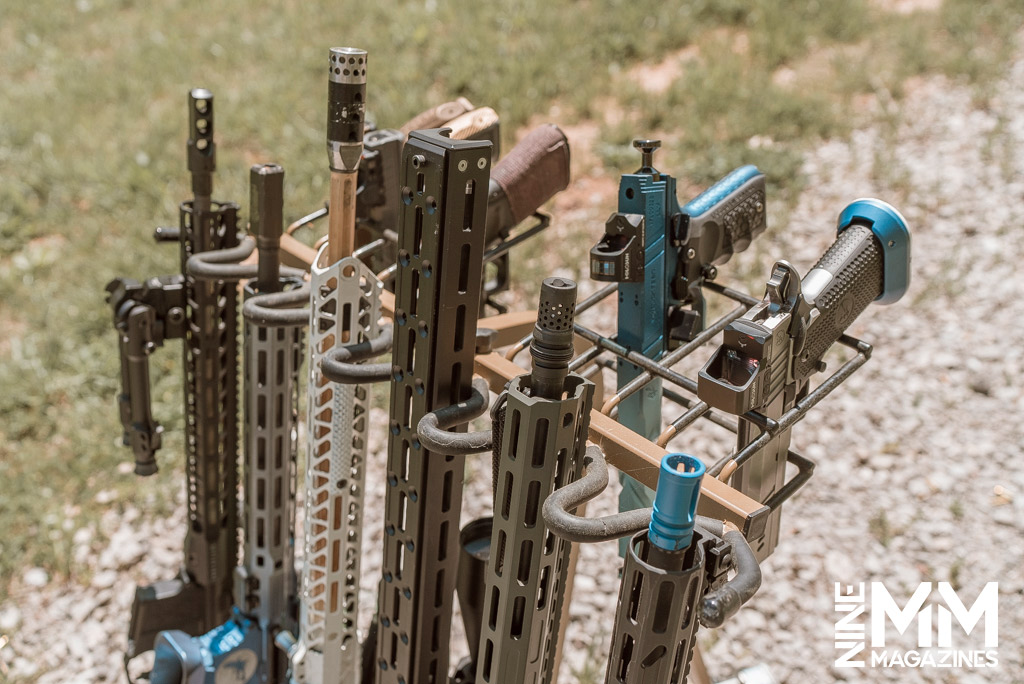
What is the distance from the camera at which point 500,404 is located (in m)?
1.31

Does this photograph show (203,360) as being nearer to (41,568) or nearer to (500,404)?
(500,404)

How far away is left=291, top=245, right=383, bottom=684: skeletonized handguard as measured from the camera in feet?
5.58

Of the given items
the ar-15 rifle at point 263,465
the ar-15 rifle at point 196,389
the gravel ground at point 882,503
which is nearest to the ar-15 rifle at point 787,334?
the ar-15 rifle at point 263,465

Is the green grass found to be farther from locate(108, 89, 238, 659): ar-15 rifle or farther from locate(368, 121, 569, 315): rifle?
locate(368, 121, 569, 315): rifle

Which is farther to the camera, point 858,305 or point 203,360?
point 203,360

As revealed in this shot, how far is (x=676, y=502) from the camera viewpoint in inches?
44.7

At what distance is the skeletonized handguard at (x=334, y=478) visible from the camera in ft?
5.58

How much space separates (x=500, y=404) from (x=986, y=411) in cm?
270

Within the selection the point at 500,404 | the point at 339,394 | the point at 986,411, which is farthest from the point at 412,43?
the point at 500,404

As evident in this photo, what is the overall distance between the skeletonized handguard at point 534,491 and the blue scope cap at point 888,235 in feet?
2.22

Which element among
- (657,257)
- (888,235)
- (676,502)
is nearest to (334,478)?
(657,257)

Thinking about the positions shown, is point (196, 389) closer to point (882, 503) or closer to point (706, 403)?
point (706, 403)

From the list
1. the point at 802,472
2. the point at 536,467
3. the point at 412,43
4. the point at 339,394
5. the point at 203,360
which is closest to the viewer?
the point at 536,467

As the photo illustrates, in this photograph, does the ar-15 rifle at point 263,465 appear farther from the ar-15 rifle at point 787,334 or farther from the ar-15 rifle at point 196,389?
the ar-15 rifle at point 787,334
